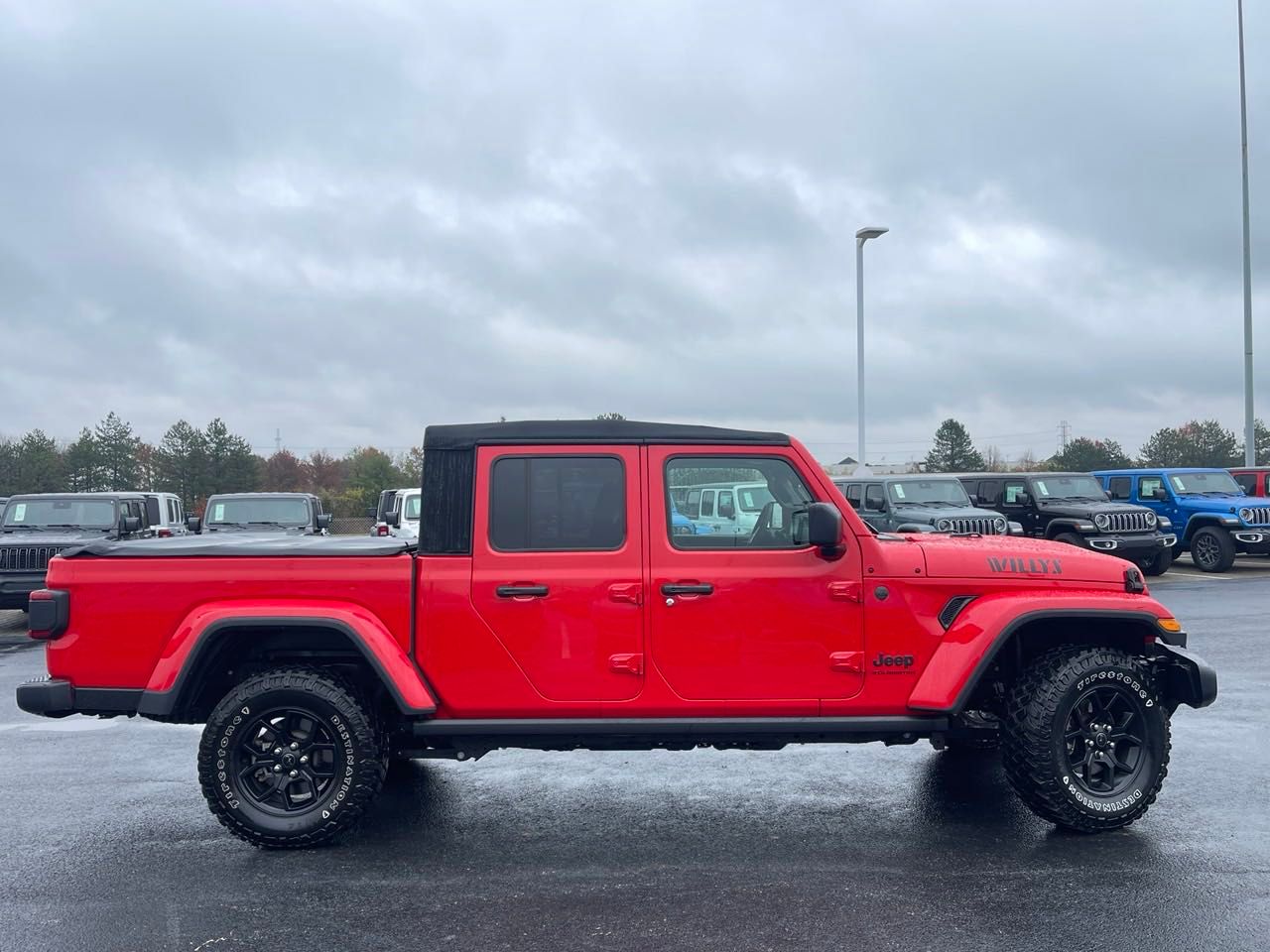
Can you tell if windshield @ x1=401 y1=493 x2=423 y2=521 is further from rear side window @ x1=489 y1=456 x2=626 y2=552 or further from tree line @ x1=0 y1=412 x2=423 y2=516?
tree line @ x1=0 y1=412 x2=423 y2=516

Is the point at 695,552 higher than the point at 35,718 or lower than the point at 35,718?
higher

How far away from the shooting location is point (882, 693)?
5.22 meters

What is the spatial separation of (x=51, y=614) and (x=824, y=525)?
3640 mm

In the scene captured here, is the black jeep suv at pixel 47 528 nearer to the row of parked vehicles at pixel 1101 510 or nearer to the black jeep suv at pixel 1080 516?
the row of parked vehicles at pixel 1101 510

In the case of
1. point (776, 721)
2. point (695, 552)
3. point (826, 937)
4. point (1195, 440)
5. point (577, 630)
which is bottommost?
point (826, 937)

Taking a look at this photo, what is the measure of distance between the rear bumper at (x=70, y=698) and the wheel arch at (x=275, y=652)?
0.14 metres

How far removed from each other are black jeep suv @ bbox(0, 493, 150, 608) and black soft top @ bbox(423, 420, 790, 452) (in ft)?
35.2

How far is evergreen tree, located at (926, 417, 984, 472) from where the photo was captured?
5353 centimetres

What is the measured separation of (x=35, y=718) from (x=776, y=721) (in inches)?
238

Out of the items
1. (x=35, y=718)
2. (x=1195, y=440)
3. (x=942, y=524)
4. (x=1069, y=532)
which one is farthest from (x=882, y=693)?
(x=1195, y=440)

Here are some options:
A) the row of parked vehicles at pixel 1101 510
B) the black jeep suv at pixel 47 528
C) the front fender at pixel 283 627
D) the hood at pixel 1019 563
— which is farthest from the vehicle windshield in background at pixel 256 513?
the hood at pixel 1019 563

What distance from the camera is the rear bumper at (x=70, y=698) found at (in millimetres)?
5211

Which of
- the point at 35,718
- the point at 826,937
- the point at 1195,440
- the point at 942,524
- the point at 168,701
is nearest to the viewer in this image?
the point at 826,937

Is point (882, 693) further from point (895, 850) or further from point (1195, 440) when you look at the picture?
point (1195, 440)
